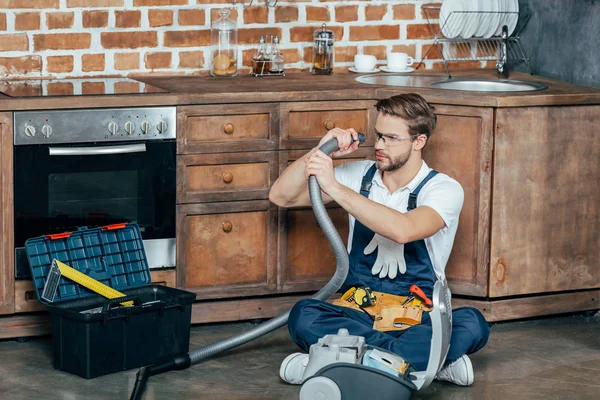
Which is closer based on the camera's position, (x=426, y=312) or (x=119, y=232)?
(x=426, y=312)

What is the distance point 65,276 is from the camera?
3.63 meters

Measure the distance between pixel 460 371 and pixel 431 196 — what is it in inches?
22.5

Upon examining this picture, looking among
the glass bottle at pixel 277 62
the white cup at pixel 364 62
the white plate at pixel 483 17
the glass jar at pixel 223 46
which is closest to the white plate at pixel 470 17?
the white plate at pixel 483 17

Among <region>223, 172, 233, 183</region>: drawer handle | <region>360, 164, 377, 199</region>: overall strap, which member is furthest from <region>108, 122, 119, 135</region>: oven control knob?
<region>360, 164, 377, 199</region>: overall strap

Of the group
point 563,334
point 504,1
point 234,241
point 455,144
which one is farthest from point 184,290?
point 504,1

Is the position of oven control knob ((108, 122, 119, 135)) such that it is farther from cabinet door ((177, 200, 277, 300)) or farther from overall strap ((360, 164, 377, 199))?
overall strap ((360, 164, 377, 199))

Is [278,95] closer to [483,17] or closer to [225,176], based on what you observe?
[225,176]

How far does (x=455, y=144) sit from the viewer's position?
409cm

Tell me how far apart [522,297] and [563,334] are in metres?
0.21

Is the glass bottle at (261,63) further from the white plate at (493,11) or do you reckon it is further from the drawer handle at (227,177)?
the white plate at (493,11)

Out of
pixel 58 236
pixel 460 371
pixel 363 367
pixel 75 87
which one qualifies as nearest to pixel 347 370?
pixel 363 367

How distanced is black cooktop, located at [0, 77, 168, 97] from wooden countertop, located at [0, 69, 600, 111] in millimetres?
76

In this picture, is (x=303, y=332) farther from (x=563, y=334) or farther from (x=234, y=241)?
(x=563, y=334)

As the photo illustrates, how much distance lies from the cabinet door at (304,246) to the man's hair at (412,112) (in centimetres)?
60
